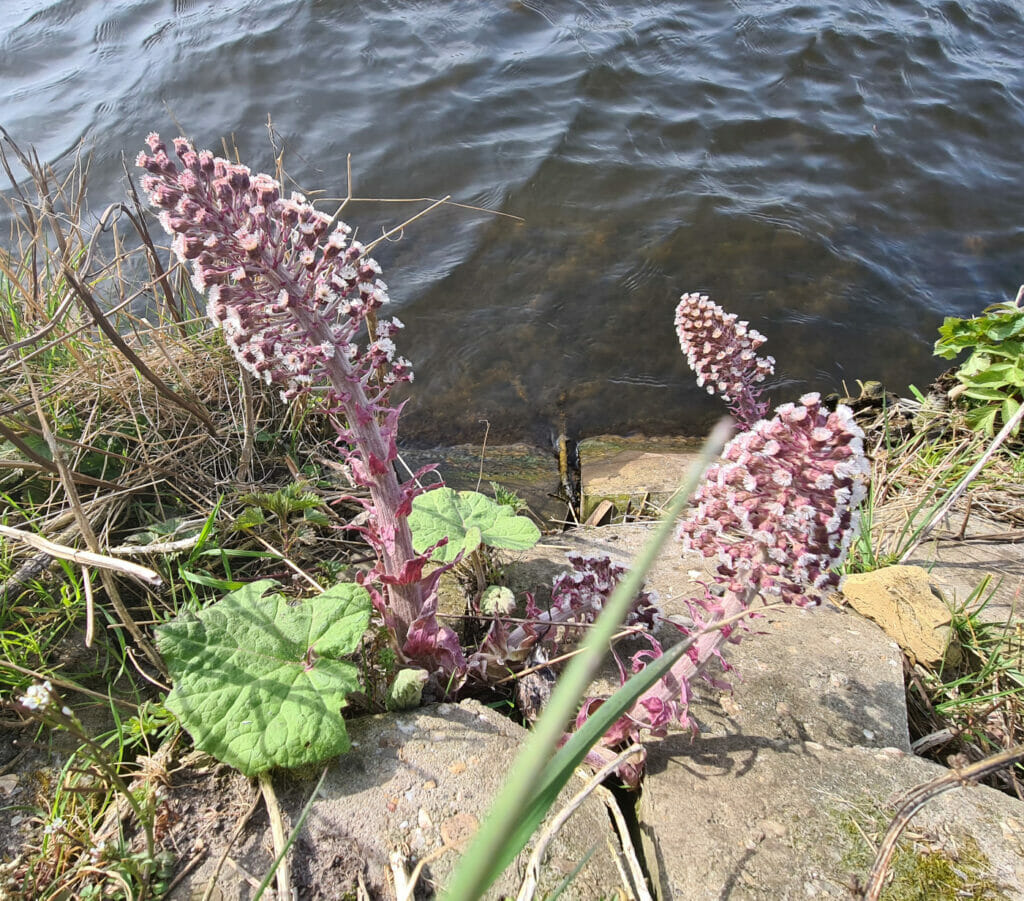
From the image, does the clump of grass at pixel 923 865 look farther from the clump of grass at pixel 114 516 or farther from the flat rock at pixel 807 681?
the clump of grass at pixel 114 516

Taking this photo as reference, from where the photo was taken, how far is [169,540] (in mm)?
3152

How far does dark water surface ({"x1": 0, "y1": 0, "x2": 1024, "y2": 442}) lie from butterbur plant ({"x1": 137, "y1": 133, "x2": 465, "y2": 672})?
3039 millimetres

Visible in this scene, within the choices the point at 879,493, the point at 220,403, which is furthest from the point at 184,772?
the point at 879,493

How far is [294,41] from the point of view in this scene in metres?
9.45

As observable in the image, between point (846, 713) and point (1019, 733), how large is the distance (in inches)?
24.6

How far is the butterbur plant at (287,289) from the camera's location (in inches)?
83.2

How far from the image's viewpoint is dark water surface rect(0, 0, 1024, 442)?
6.17 metres

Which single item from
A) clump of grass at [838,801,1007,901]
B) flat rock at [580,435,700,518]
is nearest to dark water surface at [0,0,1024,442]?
flat rock at [580,435,700,518]

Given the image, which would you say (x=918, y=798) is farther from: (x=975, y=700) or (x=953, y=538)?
(x=953, y=538)

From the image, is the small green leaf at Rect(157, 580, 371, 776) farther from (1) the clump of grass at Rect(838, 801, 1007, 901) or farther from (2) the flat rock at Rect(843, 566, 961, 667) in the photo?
(2) the flat rock at Rect(843, 566, 961, 667)

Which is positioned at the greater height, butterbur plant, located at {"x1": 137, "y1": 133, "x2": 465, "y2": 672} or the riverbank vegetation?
butterbur plant, located at {"x1": 137, "y1": 133, "x2": 465, "y2": 672}

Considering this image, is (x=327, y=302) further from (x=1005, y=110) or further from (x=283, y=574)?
(x=1005, y=110)

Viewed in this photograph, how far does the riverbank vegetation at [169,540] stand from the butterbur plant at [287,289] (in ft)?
0.06

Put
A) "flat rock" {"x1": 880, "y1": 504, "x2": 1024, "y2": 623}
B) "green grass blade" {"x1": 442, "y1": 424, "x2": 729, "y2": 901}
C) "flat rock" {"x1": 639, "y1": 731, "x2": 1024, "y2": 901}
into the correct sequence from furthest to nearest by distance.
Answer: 1. "flat rock" {"x1": 880, "y1": 504, "x2": 1024, "y2": 623}
2. "flat rock" {"x1": 639, "y1": 731, "x2": 1024, "y2": 901}
3. "green grass blade" {"x1": 442, "y1": 424, "x2": 729, "y2": 901}
